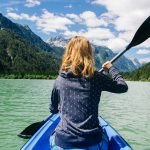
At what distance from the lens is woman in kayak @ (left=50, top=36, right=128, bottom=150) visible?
5.33m

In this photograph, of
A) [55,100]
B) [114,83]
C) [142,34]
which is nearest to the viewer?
[114,83]

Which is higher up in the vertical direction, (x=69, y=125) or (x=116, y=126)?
(x=69, y=125)

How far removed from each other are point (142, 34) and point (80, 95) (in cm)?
311

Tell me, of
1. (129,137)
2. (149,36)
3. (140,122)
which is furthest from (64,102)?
(140,122)

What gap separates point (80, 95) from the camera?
5.42 m

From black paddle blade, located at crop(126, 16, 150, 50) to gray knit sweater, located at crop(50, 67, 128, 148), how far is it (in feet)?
8.16

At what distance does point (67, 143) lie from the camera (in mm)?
5352

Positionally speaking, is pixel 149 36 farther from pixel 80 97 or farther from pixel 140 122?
pixel 140 122

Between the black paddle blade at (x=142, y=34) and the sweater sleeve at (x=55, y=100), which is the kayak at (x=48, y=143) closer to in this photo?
the sweater sleeve at (x=55, y=100)

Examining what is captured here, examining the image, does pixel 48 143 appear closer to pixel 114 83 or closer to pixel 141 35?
pixel 114 83

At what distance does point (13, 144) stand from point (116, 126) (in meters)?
6.64

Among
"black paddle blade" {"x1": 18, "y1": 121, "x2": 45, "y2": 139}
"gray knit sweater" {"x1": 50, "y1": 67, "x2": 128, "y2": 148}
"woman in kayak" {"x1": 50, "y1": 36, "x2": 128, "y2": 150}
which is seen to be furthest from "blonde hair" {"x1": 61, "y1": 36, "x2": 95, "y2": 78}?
"black paddle blade" {"x1": 18, "y1": 121, "x2": 45, "y2": 139}

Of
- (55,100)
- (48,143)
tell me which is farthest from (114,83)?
(48,143)

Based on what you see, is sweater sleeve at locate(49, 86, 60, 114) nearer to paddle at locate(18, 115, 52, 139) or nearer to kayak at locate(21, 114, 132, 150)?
kayak at locate(21, 114, 132, 150)
